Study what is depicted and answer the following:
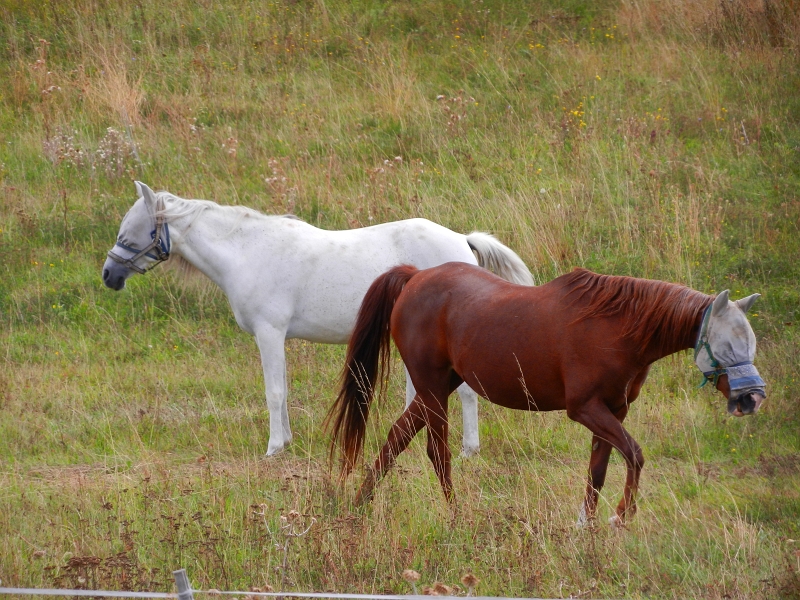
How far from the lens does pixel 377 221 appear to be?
383 inches

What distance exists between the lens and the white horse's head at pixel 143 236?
6582mm

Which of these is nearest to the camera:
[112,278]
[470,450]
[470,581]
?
[470,581]

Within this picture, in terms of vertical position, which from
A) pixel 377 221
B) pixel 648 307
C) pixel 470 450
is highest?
pixel 648 307

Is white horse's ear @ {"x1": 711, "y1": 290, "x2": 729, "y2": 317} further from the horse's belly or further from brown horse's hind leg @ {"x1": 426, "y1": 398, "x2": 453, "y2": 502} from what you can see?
brown horse's hind leg @ {"x1": 426, "y1": 398, "x2": 453, "y2": 502}

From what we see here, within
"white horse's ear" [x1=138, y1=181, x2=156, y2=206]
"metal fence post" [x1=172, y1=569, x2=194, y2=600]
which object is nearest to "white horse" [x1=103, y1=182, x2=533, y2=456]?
"white horse's ear" [x1=138, y1=181, x2=156, y2=206]

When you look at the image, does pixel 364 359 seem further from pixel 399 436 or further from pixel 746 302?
pixel 746 302

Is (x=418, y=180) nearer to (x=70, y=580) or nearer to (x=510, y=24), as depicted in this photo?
(x=510, y=24)

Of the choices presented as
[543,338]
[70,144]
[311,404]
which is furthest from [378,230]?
[70,144]

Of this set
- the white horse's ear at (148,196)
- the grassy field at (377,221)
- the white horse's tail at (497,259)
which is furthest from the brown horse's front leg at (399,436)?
the white horse's ear at (148,196)

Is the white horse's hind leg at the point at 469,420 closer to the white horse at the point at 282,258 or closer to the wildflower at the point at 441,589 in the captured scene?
the white horse at the point at 282,258

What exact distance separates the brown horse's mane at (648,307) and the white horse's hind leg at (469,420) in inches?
71.5

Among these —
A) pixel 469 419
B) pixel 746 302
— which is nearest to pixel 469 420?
pixel 469 419

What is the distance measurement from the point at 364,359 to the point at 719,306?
2.08m

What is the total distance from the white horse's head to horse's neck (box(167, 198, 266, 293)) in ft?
0.26
